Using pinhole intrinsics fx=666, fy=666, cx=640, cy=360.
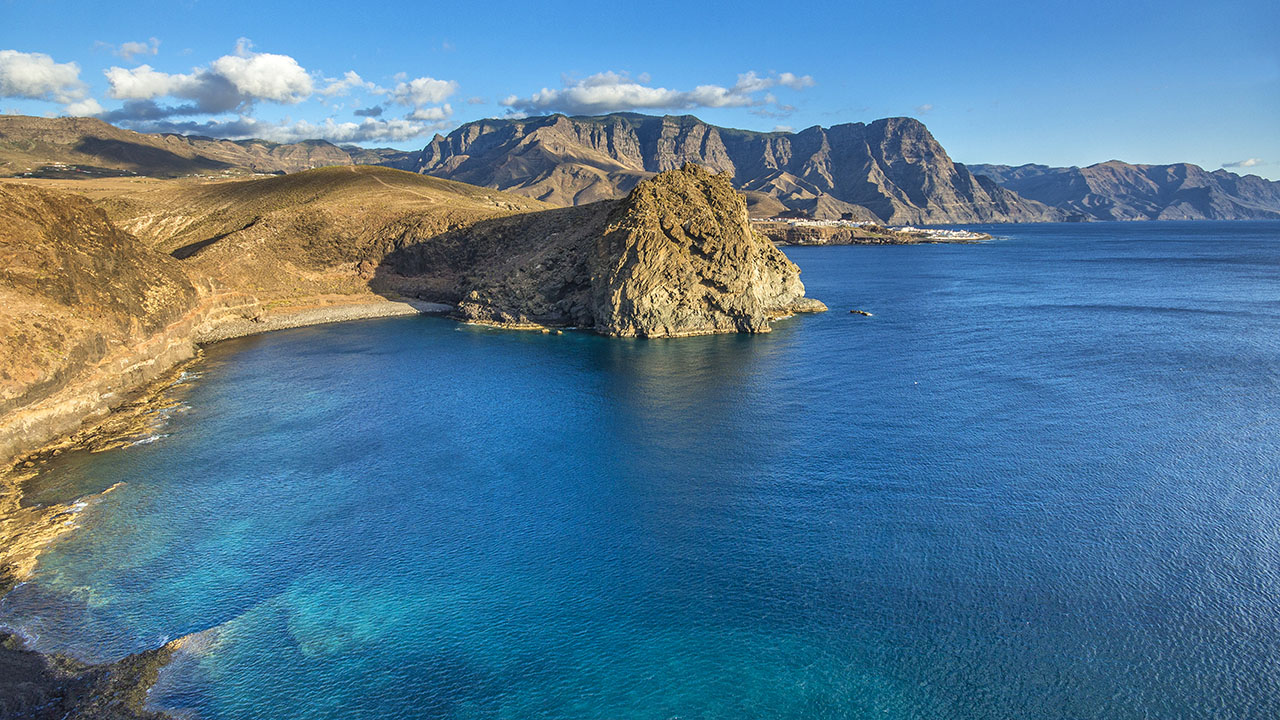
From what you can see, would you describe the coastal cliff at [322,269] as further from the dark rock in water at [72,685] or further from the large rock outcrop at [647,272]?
the dark rock in water at [72,685]

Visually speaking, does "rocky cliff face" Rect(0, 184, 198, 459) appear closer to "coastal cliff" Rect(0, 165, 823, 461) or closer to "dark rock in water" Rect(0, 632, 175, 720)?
"coastal cliff" Rect(0, 165, 823, 461)

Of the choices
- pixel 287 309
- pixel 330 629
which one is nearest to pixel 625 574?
pixel 330 629

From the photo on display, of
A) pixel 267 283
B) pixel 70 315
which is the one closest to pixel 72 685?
pixel 70 315

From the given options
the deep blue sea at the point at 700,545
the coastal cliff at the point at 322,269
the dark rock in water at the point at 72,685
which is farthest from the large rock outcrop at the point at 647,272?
the dark rock in water at the point at 72,685

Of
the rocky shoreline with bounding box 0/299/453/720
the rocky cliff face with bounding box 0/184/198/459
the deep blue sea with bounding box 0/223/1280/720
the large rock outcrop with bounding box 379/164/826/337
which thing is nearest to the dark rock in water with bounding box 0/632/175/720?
the rocky shoreline with bounding box 0/299/453/720

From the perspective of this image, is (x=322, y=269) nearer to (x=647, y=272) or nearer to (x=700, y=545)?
(x=647, y=272)

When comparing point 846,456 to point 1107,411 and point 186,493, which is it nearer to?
point 1107,411
